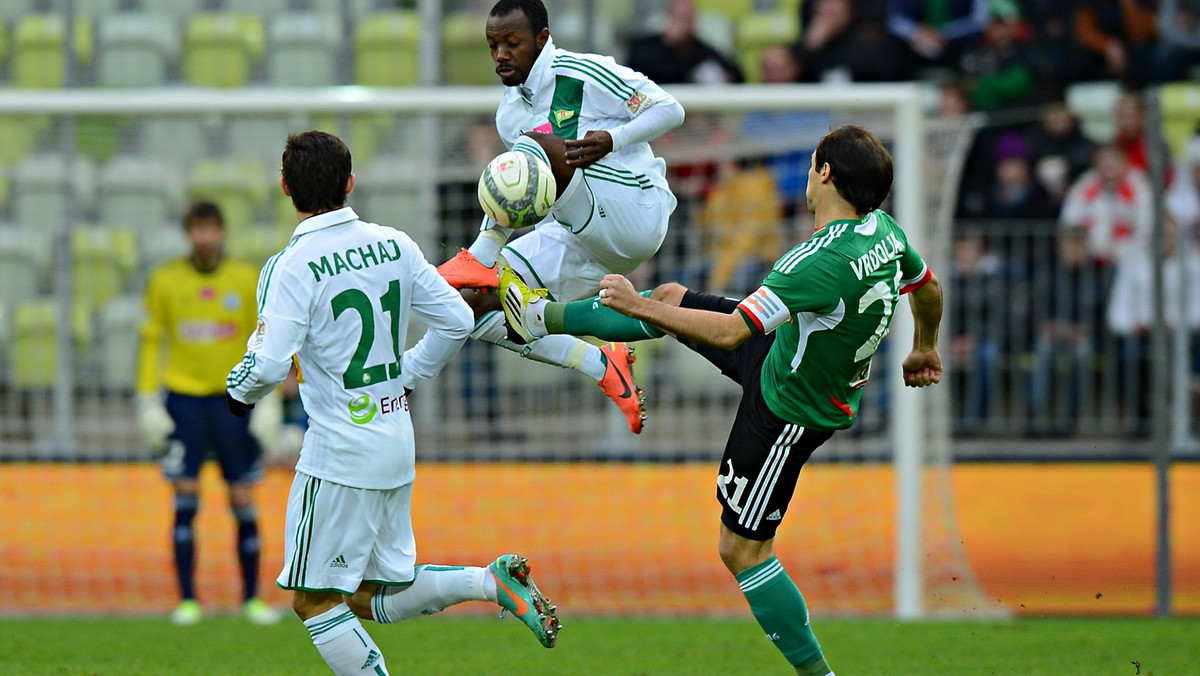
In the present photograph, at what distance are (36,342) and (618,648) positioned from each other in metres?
4.31

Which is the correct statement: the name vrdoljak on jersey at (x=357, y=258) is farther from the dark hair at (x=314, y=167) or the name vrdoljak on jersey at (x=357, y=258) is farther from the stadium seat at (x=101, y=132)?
the stadium seat at (x=101, y=132)

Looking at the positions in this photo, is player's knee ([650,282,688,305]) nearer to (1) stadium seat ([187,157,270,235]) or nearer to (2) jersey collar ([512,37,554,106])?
(2) jersey collar ([512,37,554,106])

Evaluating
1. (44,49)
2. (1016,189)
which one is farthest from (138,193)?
(1016,189)

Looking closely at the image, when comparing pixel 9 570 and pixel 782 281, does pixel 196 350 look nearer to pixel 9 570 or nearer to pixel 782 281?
pixel 9 570

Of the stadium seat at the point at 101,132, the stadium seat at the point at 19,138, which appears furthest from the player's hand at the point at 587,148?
the stadium seat at the point at 19,138

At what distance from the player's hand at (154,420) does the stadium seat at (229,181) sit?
1552 millimetres

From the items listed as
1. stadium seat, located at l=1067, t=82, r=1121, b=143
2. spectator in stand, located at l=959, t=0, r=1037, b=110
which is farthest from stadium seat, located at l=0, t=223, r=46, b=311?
spectator in stand, located at l=959, t=0, r=1037, b=110

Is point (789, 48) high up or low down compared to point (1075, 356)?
up

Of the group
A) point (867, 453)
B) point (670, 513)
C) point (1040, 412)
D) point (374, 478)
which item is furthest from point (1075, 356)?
point (374, 478)

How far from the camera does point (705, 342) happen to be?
496 cm

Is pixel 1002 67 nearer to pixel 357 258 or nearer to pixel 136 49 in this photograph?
pixel 136 49

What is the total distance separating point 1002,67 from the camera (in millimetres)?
11812

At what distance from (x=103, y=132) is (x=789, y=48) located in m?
5.38

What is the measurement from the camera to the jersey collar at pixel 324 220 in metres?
4.98
